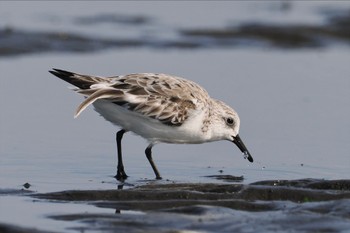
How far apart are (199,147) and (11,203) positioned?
4.13 meters

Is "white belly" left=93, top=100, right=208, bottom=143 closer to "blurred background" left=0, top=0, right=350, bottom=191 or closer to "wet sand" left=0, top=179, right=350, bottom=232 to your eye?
"blurred background" left=0, top=0, right=350, bottom=191

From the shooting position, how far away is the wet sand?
9.98 meters

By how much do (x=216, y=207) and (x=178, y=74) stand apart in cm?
797

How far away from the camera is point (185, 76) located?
18234mm

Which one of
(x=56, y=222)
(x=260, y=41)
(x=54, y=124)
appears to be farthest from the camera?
(x=260, y=41)

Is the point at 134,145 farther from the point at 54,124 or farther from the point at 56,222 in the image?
the point at 56,222

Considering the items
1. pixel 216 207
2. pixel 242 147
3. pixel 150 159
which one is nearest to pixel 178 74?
pixel 242 147

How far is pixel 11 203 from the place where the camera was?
1083cm

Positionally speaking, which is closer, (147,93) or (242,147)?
(147,93)

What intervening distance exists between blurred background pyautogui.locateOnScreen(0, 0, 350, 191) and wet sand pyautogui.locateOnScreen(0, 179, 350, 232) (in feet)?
2.87

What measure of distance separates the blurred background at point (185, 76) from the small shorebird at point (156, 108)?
439mm

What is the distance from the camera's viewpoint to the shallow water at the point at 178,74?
12469 mm

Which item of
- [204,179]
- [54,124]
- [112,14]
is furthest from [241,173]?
[112,14]

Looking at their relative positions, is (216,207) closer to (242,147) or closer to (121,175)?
(121,175)
